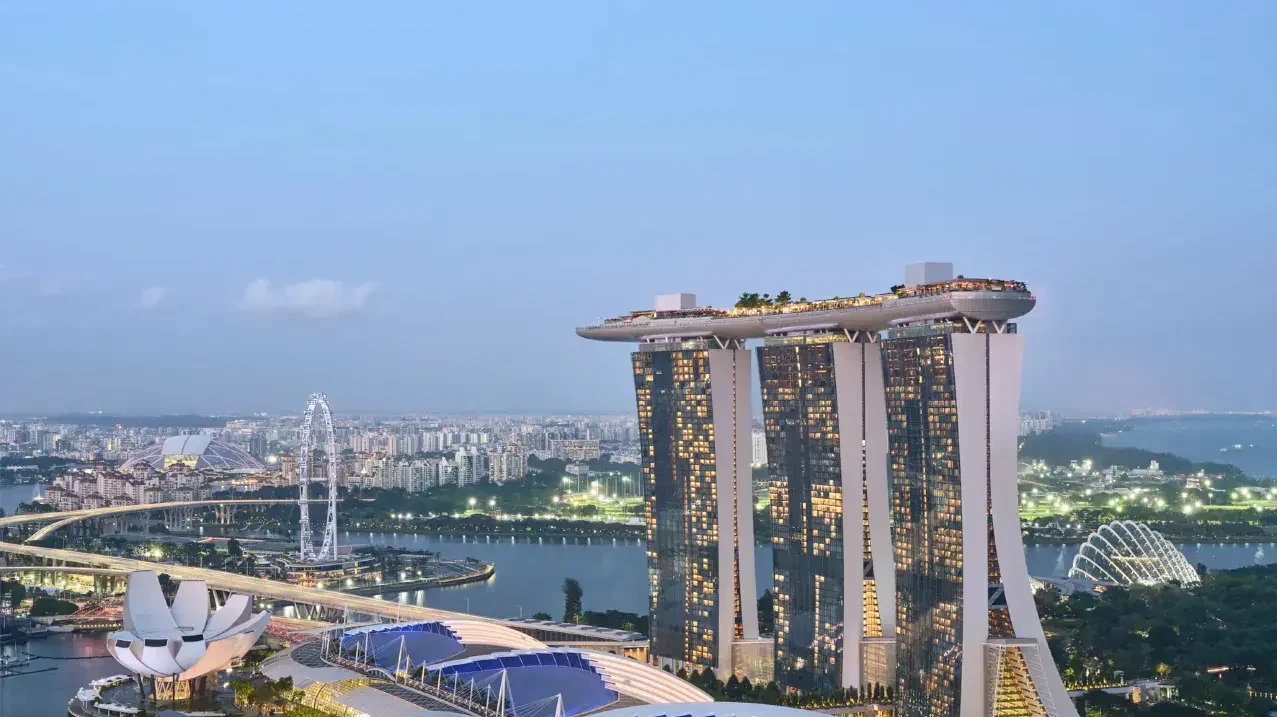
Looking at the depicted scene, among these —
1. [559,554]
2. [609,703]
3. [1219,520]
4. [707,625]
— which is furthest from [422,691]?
[1219,520]

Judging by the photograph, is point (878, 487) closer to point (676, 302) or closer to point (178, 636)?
point (676, 302)

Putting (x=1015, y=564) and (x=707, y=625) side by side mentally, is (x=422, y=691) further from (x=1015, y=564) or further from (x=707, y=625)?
(x=1015, y=564)

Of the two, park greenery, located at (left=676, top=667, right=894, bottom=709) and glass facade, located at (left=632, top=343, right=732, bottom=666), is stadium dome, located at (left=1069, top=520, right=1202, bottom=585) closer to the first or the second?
glass facade, located at (left=632, top=343, right=732, bottom=666)

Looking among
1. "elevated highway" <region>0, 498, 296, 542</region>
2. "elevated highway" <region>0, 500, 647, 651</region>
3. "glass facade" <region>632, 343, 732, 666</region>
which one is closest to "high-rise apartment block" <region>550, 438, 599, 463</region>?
"elevated highway" <region>0, 498, 296, 542</region>

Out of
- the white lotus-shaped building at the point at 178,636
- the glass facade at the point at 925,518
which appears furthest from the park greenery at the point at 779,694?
the white lotus-shaped building at the point at 178,636

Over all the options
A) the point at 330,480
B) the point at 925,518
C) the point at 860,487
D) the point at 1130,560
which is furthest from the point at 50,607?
the point at 1130,560

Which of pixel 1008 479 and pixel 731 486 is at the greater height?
pixel 1008 479
